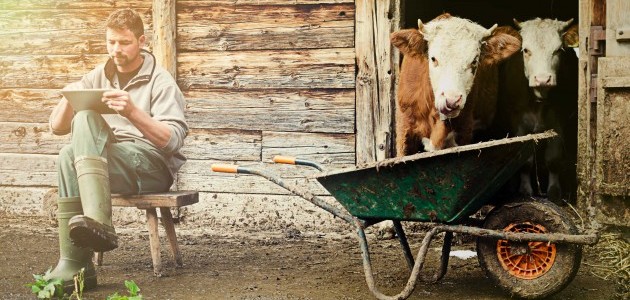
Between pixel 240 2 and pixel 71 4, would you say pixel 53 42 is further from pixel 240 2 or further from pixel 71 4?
pixel 240 2

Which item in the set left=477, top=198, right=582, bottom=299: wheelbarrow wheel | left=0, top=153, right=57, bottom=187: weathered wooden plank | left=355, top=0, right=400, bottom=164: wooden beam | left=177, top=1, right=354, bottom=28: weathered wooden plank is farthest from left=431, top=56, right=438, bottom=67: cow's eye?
left=0, top=153, right=57, bottom=187: weathered wooden plank

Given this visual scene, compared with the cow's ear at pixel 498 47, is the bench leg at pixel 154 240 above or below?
below

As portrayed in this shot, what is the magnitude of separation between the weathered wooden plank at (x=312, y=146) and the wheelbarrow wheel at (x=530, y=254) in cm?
247

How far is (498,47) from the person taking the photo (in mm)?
5121

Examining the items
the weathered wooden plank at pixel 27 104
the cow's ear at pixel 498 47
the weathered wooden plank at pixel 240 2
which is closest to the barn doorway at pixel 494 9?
the weathered wooden plank at pixel 240 2

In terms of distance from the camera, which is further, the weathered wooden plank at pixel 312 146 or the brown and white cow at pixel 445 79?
the weathered wooden plank at pixel 312 146

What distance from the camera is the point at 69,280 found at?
14.9 feet

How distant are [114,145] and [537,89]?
360 cm

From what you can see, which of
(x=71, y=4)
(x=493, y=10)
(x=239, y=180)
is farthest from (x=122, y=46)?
(x=493, y=10)

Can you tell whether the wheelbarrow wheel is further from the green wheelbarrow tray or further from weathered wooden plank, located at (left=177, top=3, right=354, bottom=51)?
weathered wooden plank, located at (left=177, top=3, right=354, bottom=51)

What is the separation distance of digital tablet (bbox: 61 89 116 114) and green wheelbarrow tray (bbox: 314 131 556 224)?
4.64 feet

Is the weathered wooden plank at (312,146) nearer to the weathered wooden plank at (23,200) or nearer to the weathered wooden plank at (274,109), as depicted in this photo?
the weathered wooden plank at (274,109)

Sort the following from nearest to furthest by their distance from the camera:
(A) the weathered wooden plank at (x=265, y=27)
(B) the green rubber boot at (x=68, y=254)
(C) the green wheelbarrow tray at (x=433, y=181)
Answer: (C) the green wheelbarrow tray at (x=433, y=181) < (B) the green rubber boot at (x=68, y=254) < (A) the weathered wooden plank at (x=265, y=27)

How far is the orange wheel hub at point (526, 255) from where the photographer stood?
13.7 feet
